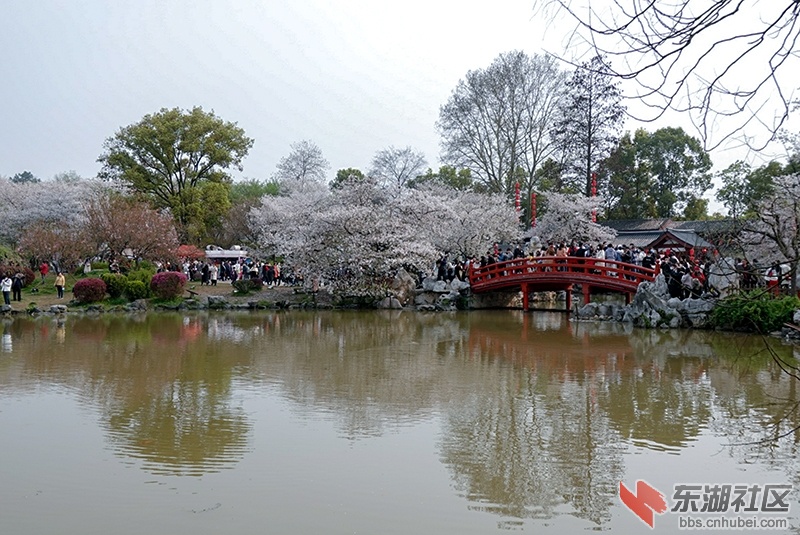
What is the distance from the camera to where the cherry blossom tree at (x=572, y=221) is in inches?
1249

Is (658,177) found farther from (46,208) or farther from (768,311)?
(46,208)

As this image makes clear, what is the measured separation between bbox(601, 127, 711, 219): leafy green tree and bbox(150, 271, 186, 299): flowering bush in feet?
80.7

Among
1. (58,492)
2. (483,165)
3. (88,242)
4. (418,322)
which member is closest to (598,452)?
(58,492)

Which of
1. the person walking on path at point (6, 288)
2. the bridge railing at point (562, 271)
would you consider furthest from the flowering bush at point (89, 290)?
the bridge railing at point (562, 271)

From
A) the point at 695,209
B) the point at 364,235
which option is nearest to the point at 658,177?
the point at 695,209

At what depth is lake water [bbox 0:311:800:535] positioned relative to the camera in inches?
218

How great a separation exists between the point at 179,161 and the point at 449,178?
15.2 m

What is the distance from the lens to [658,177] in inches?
1580

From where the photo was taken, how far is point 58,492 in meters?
5.87

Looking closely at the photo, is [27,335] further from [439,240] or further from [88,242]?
[439,240]

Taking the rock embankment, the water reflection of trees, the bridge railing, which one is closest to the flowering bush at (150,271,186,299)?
the water reflection of trees

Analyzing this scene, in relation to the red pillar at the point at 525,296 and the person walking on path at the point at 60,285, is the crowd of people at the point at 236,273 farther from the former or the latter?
the red pillar at the point at 525,296

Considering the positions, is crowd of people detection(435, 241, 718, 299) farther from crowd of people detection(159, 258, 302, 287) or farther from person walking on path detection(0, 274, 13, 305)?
person walking on path detection(0, 274, 13, 305)

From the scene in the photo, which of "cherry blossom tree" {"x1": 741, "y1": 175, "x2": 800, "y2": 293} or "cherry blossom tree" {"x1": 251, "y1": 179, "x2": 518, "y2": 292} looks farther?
"cherry blossom tree" {"x1": 251, "y1": 179, "x2": 518, "y2": 292}
